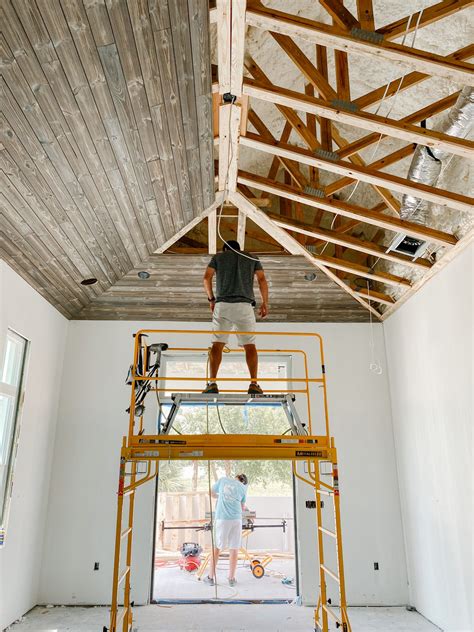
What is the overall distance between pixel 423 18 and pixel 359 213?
5.74 ft

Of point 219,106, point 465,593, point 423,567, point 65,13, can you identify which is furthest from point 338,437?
point 65,13

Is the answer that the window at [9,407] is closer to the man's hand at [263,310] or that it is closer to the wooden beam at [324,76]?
the man's hand at [263,310]

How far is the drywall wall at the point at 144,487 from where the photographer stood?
199 inches

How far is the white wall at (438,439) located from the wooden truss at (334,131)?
0.38 metres

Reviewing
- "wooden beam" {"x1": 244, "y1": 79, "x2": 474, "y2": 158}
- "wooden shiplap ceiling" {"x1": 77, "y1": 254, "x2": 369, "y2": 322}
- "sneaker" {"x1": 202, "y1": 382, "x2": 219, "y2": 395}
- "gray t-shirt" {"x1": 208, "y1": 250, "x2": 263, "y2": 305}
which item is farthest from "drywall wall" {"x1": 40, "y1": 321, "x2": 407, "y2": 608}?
"wooden beam" {"x1": 244, "y1": 79, "x2": 474, "y2": 158}

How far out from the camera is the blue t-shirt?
5.90 m

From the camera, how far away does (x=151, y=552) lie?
516cm

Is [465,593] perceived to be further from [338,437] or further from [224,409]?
[224,409]

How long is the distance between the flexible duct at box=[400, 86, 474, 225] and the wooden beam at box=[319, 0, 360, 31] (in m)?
0.86

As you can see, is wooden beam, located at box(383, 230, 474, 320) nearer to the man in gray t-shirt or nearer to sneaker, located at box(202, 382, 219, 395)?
the man in gray t-shirt

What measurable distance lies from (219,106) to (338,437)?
4019mm

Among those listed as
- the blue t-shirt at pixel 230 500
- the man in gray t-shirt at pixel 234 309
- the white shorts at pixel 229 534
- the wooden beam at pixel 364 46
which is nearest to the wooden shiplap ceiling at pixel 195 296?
the man in gray t-shirt at pixel 234 309

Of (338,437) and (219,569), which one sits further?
(219,569)

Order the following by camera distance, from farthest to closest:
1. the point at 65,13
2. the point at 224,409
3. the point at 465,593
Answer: the point at 224,409, the point at 465,593, the point at 65,13
